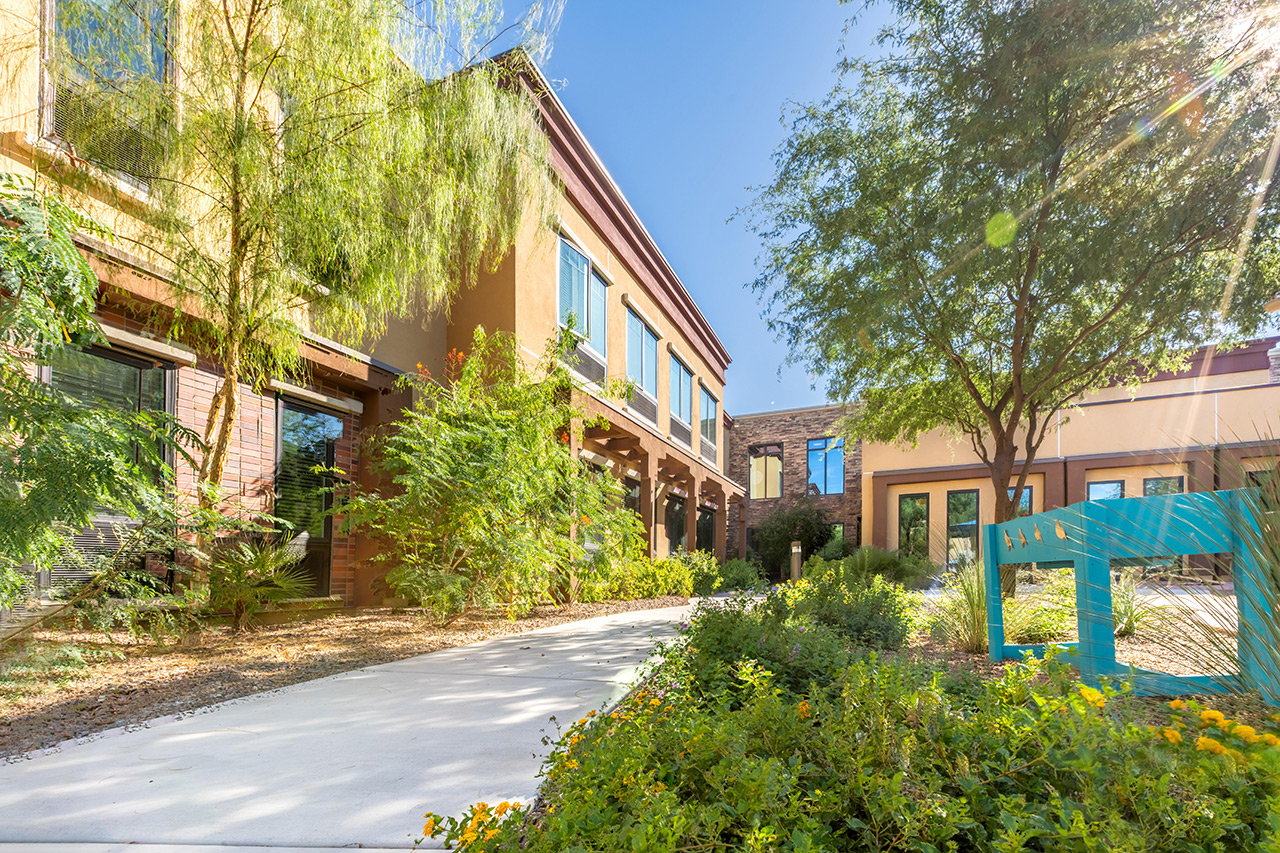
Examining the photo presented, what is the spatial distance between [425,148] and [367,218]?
37.0 inches

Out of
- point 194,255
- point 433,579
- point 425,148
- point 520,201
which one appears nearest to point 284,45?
point 425,148

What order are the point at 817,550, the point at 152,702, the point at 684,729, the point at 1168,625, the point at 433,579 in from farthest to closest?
the point at 817,550
the point at 433,579
the point at 152,702
the point at 1168,625
the point at 684,729

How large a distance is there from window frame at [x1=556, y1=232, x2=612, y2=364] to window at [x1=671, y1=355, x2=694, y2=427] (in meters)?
4.89

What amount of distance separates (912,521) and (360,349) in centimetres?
1693

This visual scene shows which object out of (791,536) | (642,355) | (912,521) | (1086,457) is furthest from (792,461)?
(642,355)

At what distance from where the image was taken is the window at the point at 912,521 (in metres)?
19.9

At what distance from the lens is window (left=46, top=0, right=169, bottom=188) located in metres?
5.37

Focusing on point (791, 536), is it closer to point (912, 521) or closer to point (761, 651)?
point (912, 521)

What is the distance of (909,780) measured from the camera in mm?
2062

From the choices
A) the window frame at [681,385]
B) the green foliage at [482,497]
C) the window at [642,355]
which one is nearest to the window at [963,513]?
the window frame at [681,385]

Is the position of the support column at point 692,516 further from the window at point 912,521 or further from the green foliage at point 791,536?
the window at point 912,521

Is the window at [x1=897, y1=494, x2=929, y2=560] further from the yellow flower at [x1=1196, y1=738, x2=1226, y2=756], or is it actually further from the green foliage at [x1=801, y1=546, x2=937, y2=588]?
the yellow flower at [x1=1196, y1=738, x2=1226, y2=756]

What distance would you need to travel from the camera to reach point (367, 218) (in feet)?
19.7

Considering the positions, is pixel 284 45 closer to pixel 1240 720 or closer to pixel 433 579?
pixel 433 579
